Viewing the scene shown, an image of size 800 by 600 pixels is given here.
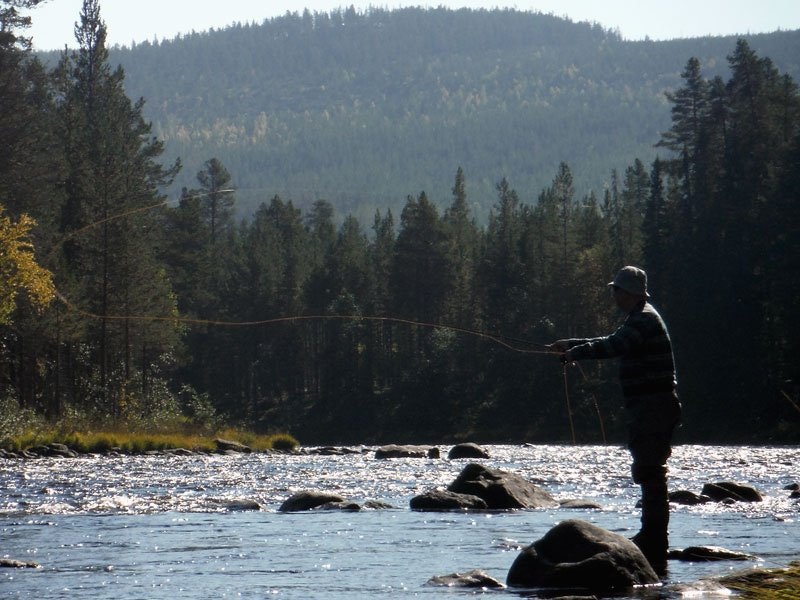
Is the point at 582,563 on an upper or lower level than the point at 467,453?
upper

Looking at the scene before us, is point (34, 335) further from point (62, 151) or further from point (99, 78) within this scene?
point (99, 78)

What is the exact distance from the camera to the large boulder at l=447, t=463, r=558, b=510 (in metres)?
17.2

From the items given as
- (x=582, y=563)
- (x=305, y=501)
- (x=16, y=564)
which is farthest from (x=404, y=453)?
(x=582, y=563)

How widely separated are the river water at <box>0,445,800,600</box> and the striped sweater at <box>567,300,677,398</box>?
1624mm

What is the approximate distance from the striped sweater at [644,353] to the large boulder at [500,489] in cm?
742

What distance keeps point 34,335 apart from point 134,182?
645 inches

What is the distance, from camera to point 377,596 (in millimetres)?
9359

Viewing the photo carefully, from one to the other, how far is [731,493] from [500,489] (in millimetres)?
3612

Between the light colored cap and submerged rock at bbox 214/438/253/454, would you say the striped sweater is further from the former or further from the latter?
submerged rock at bbox 214/438/253/454

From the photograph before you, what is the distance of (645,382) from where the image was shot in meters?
9.97

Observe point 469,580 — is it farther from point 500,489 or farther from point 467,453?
point 467,453

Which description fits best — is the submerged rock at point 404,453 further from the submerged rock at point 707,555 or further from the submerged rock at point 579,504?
the submerged rock at point 707,555

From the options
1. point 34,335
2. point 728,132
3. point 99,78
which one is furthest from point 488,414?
point 34,335

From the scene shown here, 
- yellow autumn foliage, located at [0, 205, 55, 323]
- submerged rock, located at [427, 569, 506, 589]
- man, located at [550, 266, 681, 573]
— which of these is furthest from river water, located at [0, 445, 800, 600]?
yellow autumn foliage, located at [0, 205, 55, 323]
